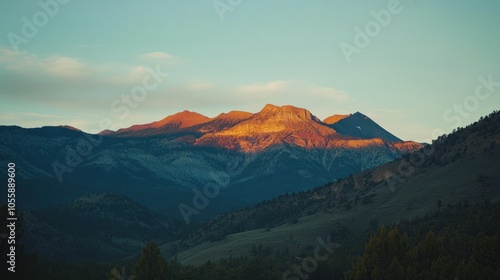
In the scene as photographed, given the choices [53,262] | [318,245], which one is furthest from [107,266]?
[318,245]

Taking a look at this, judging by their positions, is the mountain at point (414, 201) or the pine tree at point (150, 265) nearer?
the pine tree at point (150, 265)

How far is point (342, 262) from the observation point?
12556 cm

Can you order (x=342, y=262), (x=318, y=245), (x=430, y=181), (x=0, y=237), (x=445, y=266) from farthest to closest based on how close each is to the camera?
(x=430, y=181)
(x=318, y=245)
(x=342, y=262)
(x=0, y=237)
(x=445, y=266)

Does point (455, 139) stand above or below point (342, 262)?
above

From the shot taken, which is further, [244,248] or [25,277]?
[244,248]

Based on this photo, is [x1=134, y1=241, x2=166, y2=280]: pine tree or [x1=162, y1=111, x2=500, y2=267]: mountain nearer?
[x1=134, y1=241, x2=166, y2=280]: pine tree

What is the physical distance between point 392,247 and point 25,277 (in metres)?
60.7

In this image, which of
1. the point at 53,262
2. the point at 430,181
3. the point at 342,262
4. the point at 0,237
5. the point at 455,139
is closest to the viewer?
the point at 0,237

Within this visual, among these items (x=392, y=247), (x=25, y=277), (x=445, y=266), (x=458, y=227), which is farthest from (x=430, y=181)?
(x=25, y=277)

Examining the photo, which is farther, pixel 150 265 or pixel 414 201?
pixel 414 201

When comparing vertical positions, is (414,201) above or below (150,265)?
above

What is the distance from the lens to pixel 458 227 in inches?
5153

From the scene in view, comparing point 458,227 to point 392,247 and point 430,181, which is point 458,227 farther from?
point 430,181

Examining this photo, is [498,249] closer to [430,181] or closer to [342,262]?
[342,262]
